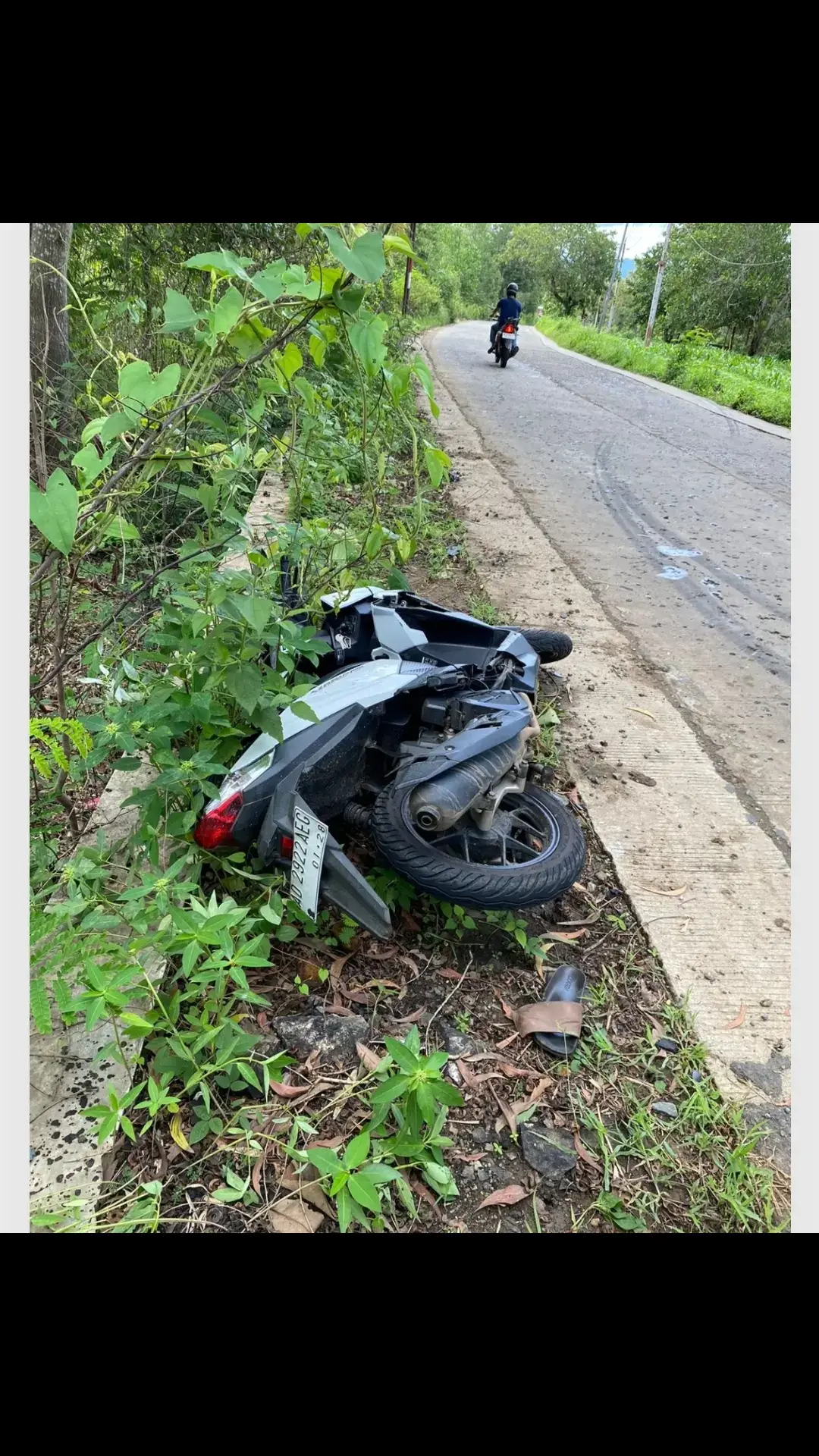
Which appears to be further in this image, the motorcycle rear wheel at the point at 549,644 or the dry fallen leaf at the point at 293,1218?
the motorcycle rear wheel at the point at 549,644

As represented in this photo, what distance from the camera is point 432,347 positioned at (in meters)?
19.2

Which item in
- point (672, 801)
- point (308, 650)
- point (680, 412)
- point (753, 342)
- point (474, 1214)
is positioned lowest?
point (474, 1214)

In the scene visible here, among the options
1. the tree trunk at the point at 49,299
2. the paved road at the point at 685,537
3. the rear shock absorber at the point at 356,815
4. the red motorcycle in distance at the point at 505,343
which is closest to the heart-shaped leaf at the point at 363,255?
the rear shock absorber at the point at 356,815

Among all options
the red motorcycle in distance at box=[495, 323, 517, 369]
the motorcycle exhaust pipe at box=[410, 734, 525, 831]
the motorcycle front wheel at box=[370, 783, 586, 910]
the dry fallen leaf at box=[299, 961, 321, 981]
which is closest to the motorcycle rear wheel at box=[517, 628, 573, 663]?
the motorcycle front wheel at box=[370, 783, 586, 910]

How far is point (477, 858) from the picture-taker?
7.87 feet

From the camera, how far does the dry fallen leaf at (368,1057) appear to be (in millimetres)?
2006

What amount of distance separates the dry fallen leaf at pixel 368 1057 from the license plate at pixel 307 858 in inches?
14.5

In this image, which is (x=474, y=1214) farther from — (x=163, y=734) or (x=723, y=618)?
(x=723, y=618)

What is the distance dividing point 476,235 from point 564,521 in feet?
123

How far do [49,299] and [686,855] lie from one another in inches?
147

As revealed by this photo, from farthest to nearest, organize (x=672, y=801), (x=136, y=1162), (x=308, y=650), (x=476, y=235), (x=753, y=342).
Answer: (x=476, y=235), (x=753, y=342), (x=672, y=801), (x=308, y=650), (x=136, y=1162)

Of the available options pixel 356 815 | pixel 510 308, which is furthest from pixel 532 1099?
pixel 510 308

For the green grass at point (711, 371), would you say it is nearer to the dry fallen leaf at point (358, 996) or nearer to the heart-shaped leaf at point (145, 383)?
the dry fallen leaf at point (358, 996)

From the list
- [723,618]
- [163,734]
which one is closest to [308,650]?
[163,734]
